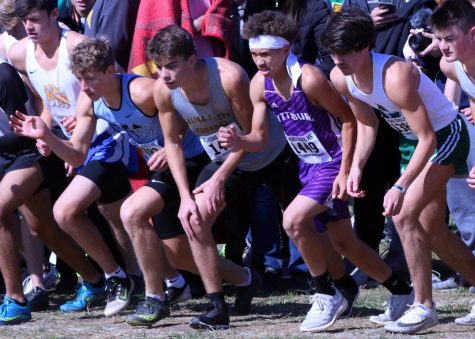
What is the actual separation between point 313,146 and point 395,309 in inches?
41.2

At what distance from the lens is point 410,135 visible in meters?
6.25

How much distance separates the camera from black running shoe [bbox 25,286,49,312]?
24.3 feet

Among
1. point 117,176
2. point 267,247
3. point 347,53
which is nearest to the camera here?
point 347,53

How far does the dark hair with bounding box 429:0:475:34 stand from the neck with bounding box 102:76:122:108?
204 centimetres

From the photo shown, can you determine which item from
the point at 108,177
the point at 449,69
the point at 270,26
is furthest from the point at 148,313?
the point at 449,69

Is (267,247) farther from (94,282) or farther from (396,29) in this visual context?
(396,29)

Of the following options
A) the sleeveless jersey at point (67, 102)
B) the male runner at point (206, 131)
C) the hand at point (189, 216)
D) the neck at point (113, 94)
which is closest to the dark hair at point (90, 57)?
the neck at point (113, 94)

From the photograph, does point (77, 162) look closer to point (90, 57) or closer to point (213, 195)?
point (90, 57)

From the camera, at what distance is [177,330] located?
6543 mm

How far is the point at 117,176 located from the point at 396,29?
6.93 feet

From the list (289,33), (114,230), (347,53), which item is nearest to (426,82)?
(347,53)

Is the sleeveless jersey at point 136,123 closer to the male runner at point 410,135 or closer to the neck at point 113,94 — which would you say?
the neck at point 113,94

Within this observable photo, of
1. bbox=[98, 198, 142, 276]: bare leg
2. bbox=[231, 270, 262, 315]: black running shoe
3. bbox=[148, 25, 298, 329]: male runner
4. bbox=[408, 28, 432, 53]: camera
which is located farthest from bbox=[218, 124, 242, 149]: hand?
bbox=[408, 28, 432, 53]: camera

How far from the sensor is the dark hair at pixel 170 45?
6.40 metres
